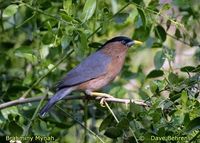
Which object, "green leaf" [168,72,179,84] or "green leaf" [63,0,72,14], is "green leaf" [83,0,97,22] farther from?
"green leaf" [168,72,179,84]

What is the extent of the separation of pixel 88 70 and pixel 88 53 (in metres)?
0.65

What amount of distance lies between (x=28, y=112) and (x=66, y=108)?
1.16m

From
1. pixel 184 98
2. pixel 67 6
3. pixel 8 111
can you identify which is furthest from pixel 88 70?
pixel 184 98

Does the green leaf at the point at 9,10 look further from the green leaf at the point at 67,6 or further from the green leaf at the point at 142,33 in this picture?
the green leaf at the point at 142,33

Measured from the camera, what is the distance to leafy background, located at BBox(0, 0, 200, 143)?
4715mm

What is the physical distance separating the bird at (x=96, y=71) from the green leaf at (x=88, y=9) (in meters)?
0.74

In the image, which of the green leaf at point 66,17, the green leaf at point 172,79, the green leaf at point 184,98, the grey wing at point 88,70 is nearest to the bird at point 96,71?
the grey wing at point 88,70

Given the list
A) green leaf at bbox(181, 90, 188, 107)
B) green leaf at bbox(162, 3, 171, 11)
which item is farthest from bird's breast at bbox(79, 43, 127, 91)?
green leaf at bbox(181, 90, 188, 107)

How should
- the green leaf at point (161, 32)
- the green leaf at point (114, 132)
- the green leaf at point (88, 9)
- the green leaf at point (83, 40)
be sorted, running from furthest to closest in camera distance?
1. the green leaf at point (161, 32)
2. the green leaf at point (88, 9)
3. the green leaf at point (83, 40)
4. the green leaf at point (114, 132)

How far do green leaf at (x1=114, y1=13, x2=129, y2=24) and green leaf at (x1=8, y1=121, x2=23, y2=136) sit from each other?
3.96 ft

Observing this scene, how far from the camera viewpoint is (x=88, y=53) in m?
6.85

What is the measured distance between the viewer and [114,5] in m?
6.38

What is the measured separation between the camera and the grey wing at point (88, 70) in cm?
595

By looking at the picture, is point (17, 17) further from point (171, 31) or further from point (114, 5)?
point (171, 31)
